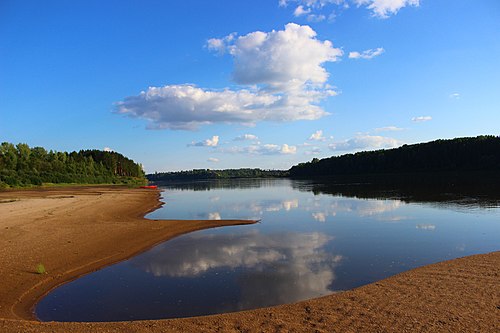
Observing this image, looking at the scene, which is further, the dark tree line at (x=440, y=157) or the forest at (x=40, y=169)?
→ the dark tree line at (x=440, y=157)

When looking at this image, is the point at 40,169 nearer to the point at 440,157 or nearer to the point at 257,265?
the point at 257,265

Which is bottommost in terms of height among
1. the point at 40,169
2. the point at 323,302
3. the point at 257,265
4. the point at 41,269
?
the point at 257,265

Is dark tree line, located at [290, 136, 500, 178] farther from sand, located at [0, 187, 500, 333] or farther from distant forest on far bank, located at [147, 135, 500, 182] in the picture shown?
sand, located at [0, 187, 500, 333]

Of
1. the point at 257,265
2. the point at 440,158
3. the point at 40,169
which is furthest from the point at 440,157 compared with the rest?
the point at 40,169

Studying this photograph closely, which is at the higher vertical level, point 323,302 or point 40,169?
point 40,169

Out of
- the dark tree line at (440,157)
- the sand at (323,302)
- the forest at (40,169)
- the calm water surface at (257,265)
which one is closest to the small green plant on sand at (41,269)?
the sand at (323,302)

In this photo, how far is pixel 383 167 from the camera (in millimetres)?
173625

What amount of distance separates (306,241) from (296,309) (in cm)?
1157

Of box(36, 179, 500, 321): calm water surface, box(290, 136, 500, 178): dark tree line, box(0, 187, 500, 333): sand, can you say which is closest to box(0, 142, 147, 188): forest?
box(0, 187, 500, 333): sand

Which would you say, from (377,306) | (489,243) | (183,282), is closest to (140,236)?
(183,282)

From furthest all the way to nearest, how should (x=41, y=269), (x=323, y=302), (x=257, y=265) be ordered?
(x=257, y=265) < (x=41, y=269) < (x=323, y=302)

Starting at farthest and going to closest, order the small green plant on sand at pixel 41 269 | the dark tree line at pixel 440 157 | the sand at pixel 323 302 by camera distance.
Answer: the dark tree line at pixel 440 157, the small green plant on sand at pixel 41 269, the sand at pixel 323 302

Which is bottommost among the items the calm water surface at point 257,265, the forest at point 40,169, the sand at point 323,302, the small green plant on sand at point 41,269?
the calm water surface at point 257,265

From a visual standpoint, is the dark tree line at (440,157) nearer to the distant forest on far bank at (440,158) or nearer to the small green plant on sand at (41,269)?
the distant forest on far bank at (440,158)
